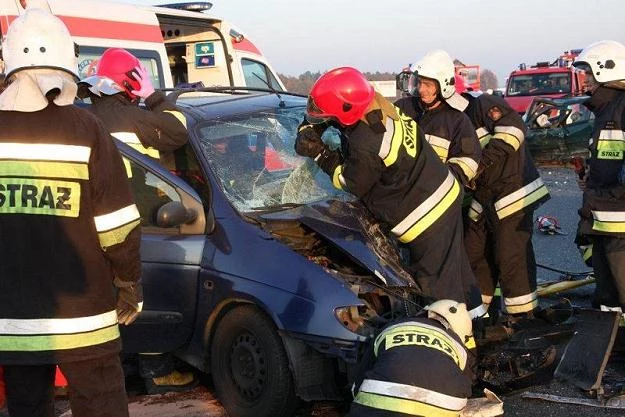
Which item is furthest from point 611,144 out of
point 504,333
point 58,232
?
point 58,232

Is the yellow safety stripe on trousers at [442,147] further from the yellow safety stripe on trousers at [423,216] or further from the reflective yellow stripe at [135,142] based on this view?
the reflective yellow stripe at [135,142]

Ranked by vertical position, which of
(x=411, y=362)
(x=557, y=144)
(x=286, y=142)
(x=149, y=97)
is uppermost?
(x=149, y=97)

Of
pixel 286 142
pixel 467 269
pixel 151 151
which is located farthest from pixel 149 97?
pixel 467 269

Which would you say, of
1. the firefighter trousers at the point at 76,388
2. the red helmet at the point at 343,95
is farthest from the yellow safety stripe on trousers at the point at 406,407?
the red helmet at the point at 343,95

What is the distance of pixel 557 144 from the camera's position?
14352 millimetres

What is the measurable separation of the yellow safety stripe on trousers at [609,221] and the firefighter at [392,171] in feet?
2.87

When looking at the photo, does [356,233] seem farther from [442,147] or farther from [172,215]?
[442,147]

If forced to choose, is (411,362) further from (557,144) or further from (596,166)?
(557,144)

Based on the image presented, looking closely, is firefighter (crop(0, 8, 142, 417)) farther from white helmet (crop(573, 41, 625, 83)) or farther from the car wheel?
white helmet (crop(573, 41, 625, 83))

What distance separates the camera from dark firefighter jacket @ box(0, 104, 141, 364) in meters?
2.81

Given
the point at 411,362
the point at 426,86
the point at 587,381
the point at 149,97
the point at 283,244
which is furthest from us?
the point at 426,86

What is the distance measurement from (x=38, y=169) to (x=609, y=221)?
331cm

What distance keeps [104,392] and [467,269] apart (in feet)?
7.94

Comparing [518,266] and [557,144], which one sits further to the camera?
[557,144]
